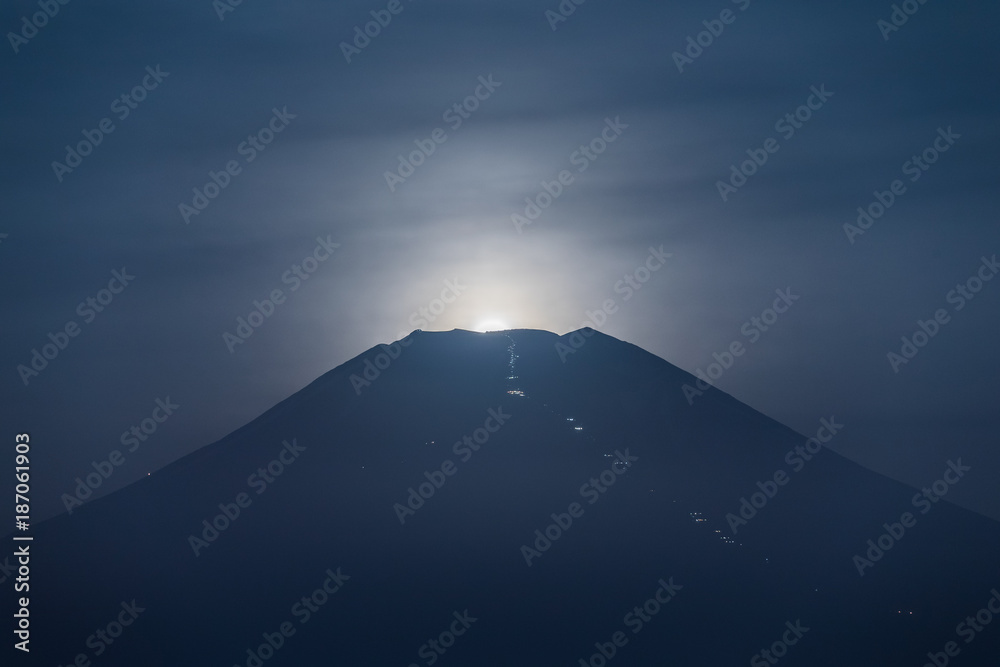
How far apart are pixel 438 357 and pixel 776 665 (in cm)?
6919

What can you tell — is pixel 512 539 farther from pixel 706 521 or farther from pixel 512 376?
pixel 512 376

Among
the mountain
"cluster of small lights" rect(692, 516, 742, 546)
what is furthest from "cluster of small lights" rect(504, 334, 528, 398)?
"cluster of small lights" rect(692, 516, 742, 546)

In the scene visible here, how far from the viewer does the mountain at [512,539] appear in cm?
9294

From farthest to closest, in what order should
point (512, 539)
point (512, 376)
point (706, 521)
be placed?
point (512, 376), point (706, 521), point (512, 539)

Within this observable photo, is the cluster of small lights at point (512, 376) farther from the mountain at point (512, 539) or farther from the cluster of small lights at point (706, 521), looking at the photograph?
the cluster of small lights at point (706, 521)

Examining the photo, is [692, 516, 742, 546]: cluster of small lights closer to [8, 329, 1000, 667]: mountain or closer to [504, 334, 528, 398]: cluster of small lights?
[8, 329, 1000, 667]: mountain

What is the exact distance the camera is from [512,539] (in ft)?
363

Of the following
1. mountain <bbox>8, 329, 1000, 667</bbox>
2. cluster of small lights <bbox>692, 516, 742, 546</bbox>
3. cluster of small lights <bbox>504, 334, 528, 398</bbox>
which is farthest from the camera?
cluster of small lights <bbox>504, 334, 528, 398</bbox>

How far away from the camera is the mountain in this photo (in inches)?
3659

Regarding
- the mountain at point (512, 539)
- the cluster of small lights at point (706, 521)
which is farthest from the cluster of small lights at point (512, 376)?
the cluster of small lights at point (706, 521)

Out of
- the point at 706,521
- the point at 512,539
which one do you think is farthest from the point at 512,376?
the point at 706,521

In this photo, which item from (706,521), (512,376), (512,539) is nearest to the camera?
(512,539)

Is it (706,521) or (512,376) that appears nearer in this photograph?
(706,521)

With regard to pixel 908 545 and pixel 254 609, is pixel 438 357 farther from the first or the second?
pixel 908 545
